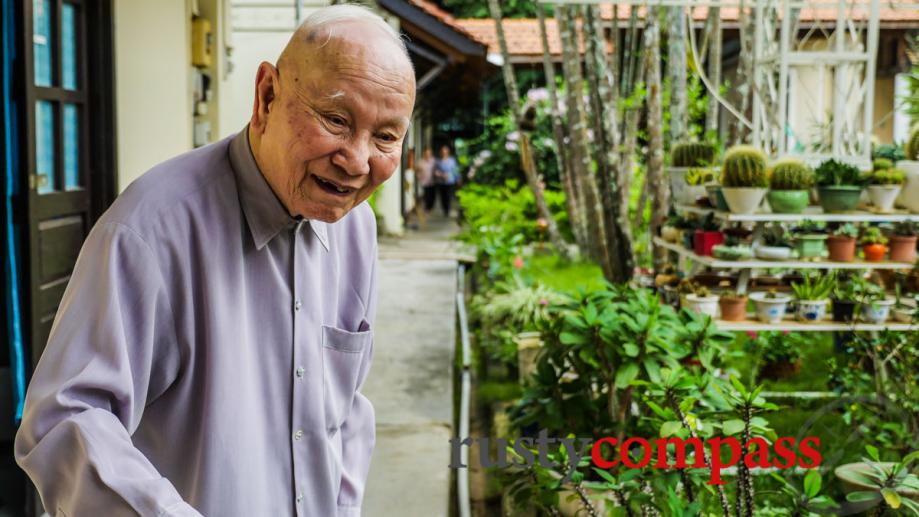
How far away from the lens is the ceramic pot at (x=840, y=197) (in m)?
5.73

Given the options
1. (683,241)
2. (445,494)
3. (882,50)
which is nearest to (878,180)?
(683,241)

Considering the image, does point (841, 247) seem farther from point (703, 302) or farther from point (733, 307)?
point (703, 302)

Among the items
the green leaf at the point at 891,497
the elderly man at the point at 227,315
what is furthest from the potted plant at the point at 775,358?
the elderly man at the point at 227,315

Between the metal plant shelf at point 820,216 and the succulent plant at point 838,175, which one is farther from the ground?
the succulent plant at point 838,175

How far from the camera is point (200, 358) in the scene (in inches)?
59.0

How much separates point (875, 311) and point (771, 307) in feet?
1.87

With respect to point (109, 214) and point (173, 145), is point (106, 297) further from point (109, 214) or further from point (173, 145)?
point (173, 145)

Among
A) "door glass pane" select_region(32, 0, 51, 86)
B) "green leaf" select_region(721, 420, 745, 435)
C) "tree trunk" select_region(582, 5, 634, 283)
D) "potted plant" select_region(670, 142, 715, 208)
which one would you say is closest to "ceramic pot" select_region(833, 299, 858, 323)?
"potted plant" select_region(670, 142, 715, 208)

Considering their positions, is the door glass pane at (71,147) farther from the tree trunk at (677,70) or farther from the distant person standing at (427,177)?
the distant person standing at (427,177)

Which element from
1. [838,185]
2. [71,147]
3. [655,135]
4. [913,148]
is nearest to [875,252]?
[838,185]

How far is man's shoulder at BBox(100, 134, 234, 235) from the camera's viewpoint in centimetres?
144

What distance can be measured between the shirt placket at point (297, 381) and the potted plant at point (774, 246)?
4509mm

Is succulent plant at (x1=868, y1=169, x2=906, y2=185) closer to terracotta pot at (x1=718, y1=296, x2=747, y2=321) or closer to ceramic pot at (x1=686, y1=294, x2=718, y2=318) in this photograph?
terracotta pot at (x1=718, y1=296, x2=747, y2=321)

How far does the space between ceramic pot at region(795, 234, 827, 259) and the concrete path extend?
2174mm
